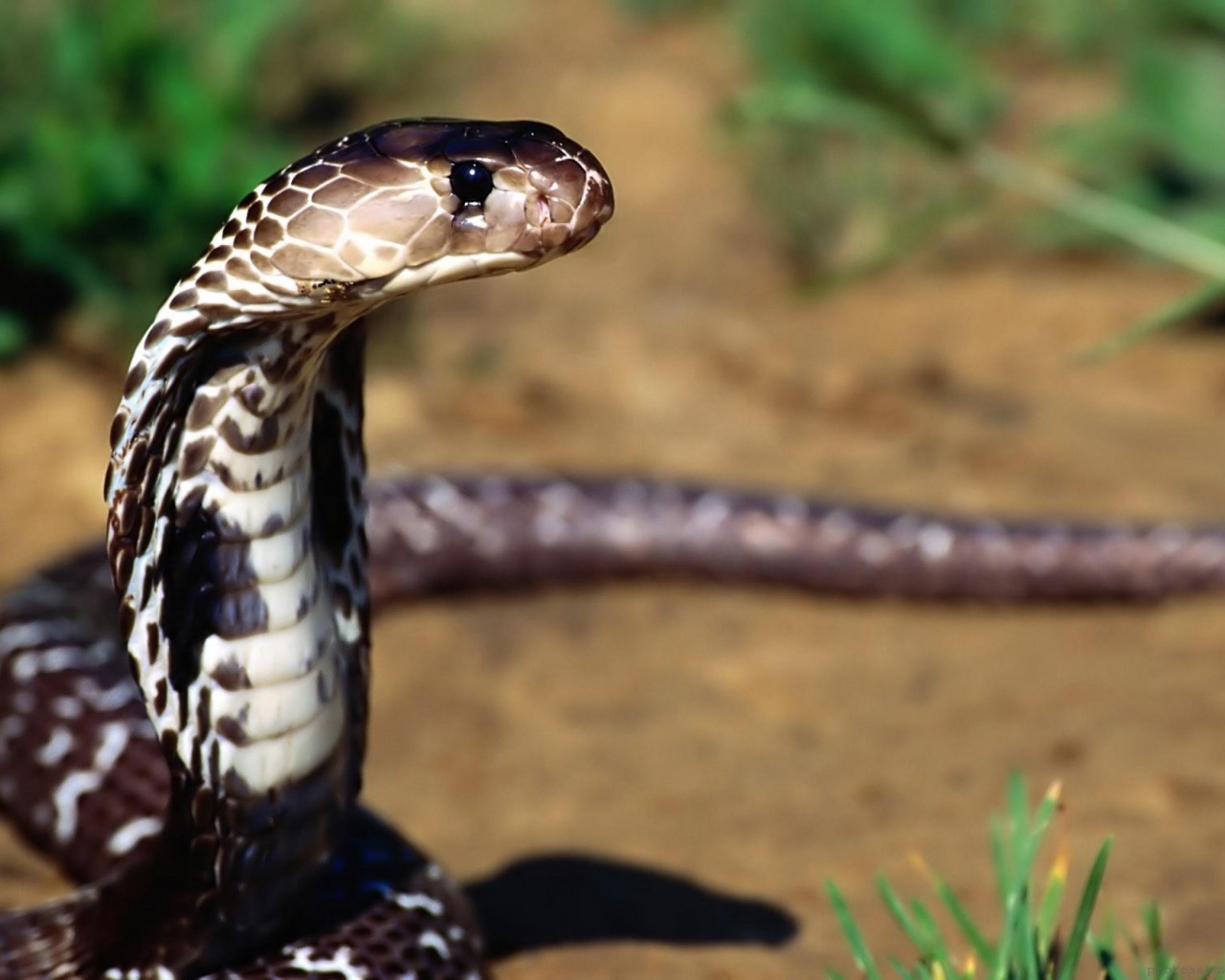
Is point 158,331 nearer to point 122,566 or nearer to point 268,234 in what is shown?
point 268,234

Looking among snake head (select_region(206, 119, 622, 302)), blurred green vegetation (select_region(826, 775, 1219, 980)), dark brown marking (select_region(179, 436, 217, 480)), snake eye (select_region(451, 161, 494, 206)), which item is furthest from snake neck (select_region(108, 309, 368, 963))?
blurred green vegetation (select_region(826, 775, 1219, 980))

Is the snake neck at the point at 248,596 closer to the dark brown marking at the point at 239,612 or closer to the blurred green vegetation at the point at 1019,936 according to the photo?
the dark brown marking at the point at 239,612

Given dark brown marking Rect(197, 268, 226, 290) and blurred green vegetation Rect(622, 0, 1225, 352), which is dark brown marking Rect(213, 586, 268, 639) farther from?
blurred green vegetation Rect(622, 0, 1225, 352)

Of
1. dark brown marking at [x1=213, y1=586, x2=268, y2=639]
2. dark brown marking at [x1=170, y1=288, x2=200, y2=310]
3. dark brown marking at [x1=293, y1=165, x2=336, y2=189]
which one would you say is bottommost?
dark brown marking at [x1=213, y1=586, x2=268, y2=639]

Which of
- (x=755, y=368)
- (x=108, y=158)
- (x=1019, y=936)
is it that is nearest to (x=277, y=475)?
(x=1019, y=936)

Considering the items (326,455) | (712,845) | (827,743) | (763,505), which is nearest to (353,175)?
(326,455)

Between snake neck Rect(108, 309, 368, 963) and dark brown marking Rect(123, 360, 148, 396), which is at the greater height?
dark brown marking Rect(123, 360, 148, 396)
